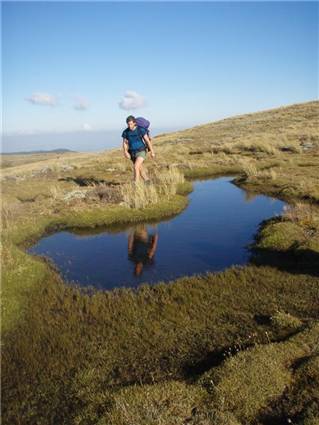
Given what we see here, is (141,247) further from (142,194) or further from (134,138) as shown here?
(134,138)

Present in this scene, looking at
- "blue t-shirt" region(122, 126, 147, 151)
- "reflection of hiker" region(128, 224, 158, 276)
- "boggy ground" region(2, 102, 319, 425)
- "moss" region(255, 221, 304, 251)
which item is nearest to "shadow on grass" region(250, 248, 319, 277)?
"boggy ground" region(2, 102, 319, 425)

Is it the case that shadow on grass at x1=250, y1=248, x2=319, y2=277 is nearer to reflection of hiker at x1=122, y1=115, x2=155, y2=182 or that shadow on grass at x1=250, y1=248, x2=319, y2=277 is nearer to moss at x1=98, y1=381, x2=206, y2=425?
moss at x1=98, y1=381, x2=206, y2=425

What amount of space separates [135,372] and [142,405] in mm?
1001

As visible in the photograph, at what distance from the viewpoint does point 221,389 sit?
556cm

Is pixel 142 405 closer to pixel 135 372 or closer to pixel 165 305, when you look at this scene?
pixel 135 372

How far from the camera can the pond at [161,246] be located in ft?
35.4

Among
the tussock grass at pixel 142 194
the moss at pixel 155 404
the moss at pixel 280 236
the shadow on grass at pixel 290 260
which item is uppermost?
the tussock grass at pixel 142 194

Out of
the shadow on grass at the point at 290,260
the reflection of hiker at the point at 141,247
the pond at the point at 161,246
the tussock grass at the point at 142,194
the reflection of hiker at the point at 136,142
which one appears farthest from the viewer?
the reflection of hiker at the point at 136,142

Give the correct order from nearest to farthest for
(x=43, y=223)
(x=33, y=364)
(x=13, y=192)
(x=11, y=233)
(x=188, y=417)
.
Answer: (x=188, y=417) < (x=33, y=364) < (x=11, y=233) < (x=43, y=223) < (x=13, y=192)

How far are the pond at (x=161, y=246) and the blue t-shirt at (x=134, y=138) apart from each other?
348cm

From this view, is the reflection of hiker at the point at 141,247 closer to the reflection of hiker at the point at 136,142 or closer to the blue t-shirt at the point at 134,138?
the reflection of hiker at the point at 136,142

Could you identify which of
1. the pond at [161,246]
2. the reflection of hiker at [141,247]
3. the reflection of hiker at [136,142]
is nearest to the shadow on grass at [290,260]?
the pond at [161,246]

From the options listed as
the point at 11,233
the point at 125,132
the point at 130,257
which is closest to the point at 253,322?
the point at 130,257

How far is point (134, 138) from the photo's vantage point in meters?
17.4
